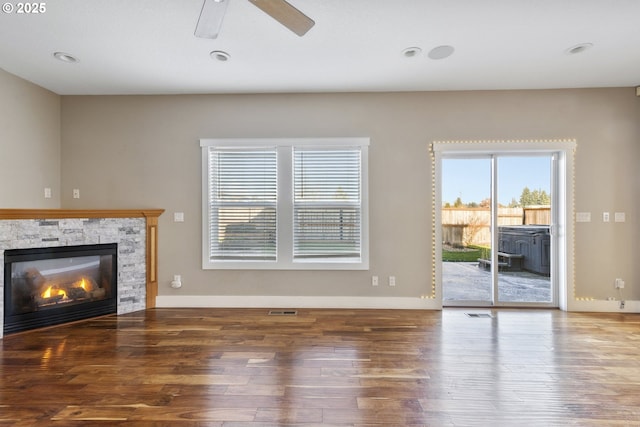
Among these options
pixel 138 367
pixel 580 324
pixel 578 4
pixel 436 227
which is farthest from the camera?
pixel 436 227

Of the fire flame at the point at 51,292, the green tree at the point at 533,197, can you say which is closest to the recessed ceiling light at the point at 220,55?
the fire flame at the point at 51,292

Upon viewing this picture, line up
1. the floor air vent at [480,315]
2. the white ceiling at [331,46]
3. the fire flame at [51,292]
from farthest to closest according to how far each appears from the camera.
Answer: the floor air vent at [480,315]
the fire flame at [51,292]
the white ceiling at [331,46]

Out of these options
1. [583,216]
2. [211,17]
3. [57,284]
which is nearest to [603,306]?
[583,216]

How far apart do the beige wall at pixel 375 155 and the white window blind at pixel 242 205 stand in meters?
0.22

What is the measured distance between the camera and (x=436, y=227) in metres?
3.98

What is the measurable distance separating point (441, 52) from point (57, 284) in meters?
4.70

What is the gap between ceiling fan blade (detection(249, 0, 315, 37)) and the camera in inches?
74.9

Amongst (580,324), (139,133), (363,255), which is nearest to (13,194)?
(139,133)

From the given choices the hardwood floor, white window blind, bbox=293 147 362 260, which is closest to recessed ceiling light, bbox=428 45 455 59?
white window blind, bbox=293 147 362 260

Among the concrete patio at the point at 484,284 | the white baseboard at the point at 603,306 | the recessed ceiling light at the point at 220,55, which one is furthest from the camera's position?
the concrete patio at the point at 484,284

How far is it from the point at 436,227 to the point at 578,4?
2413mm

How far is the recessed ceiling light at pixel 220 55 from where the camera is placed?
9.98 ft

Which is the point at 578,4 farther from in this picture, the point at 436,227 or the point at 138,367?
the point at 138,367

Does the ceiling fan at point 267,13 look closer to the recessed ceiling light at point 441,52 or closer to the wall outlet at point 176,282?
the recessed ceiling light at point 441,52
